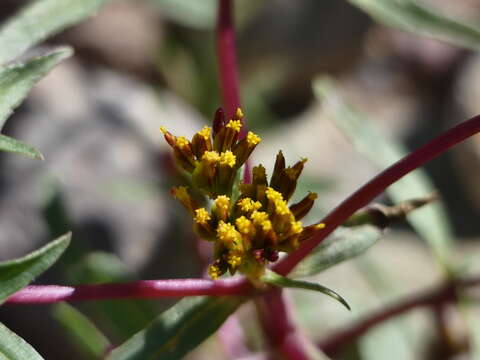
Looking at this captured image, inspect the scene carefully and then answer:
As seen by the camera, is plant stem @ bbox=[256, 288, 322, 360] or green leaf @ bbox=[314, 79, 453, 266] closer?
plant stem @ bbox=[256, 288, 322, 360]

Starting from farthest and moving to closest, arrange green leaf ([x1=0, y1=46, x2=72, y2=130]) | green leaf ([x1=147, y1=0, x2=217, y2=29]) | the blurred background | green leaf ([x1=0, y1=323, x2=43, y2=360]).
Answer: green leaf ([x1=147, y1=0, x2=217, y2=29]) → the blurred background → green leaf ([x1=0, y1=46, x2=72, y2=130]) → green leaf ([x1=0, y1=323, x2=43, y2=360])

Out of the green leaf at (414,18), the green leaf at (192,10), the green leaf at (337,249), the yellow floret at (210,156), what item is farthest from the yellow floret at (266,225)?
the green leaf at (192,10)

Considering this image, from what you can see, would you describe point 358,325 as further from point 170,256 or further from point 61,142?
point 61,142

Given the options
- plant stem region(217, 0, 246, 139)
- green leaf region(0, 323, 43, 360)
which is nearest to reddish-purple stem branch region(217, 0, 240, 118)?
plant stem region(217, 0, 246, 139)

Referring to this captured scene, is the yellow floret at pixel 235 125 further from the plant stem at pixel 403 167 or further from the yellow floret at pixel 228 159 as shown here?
the plant stem at pixel 403 167

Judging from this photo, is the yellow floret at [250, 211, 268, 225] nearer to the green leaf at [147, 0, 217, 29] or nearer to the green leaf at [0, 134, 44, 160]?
the green leaf at [0, 134, 44, 160]

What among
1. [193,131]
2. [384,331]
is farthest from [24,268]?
[193,131]
